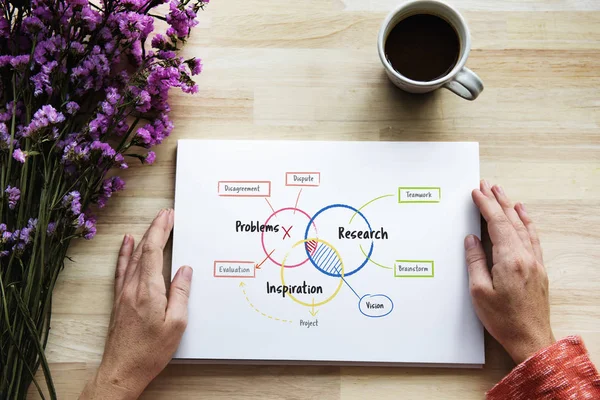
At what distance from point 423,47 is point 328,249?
1.10 feet

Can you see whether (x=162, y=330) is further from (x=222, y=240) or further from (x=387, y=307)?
(x=387, y=307)

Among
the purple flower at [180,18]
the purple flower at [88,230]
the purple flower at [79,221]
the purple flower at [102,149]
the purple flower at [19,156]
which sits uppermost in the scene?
the purple flower at [180,18]

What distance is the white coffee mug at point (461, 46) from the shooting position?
68 cm

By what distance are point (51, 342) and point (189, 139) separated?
39 cm

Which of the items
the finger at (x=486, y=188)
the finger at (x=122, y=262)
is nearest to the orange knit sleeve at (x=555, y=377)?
the finger at (x=486, y=188)

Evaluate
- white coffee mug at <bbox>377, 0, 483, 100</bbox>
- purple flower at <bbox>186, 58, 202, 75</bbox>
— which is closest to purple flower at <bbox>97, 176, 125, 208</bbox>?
purple flower at <bbox>186, 58, 202, 75</bbox>

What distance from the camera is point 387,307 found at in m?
0.75

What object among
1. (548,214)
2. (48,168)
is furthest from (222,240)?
(548,214)

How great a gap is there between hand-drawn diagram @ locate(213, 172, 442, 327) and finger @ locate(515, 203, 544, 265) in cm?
13

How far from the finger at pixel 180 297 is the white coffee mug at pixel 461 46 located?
43 centimetres

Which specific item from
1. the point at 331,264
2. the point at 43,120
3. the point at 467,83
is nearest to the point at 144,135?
the point at 43,120

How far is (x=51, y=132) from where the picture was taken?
664mm

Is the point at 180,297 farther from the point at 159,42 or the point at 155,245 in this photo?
the point at 159,42

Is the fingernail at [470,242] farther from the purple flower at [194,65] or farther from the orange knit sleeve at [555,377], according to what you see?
the purple flower at [194,65]
